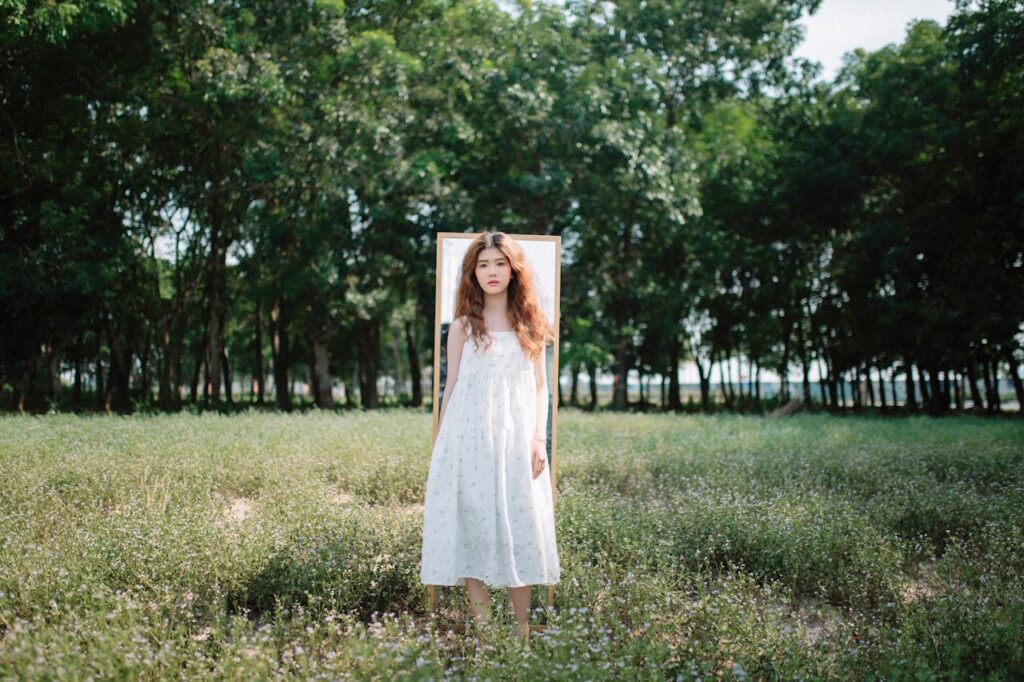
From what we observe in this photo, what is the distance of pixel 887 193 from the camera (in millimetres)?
30344

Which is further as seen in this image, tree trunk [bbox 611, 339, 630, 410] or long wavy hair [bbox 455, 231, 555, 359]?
tree trunk [bbox 611, 339, 630, 410]

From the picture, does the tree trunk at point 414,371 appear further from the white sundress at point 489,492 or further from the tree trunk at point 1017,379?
the white sundress at point 489,492

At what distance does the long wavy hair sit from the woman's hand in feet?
1.83

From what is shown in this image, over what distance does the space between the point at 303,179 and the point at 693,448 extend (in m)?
13.4

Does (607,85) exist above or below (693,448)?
above

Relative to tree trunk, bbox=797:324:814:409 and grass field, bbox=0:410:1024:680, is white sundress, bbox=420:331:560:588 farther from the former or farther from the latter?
tree trunk, bbox=797:324:814:409

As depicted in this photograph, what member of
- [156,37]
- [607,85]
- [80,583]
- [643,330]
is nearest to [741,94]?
[607,85]

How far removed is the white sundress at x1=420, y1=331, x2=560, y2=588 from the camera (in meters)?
4.58

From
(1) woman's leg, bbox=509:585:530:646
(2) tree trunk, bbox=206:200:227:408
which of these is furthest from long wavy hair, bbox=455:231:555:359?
(2) tree trunk, bbox=206:200:227:408

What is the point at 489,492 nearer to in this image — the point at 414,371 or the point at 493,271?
the point at 493,271

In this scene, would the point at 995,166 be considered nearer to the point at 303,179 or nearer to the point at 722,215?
the point at 722,215

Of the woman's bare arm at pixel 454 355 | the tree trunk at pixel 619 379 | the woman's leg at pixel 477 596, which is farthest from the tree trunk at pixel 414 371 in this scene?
the woman's leg at pixel 477 596

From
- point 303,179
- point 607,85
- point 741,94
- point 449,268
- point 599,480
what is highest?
point 741,94

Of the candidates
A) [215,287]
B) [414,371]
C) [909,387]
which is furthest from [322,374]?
[909,387]
